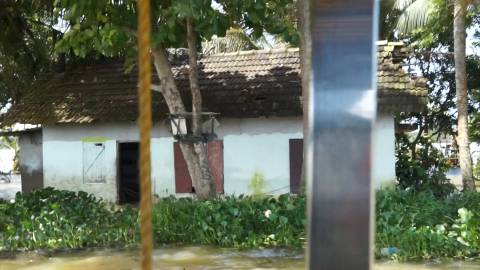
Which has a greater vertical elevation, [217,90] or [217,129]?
[217,90]

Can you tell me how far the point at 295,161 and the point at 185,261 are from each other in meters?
5.53

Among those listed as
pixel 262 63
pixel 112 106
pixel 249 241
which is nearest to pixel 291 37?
pixel 249 241

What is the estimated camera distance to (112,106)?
15.3 m

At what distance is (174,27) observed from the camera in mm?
10891

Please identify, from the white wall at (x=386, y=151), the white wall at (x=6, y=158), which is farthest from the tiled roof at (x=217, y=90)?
the white wall at (x=6, y=158)

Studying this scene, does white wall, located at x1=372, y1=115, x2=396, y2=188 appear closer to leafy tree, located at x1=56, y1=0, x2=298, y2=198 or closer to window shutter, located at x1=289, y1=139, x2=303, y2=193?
window shutter, located at x1=289, y1=139, x2=303, y2=193

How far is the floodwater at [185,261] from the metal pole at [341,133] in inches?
234

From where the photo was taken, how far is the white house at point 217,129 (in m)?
14.1

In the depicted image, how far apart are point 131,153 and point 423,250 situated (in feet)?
32.3

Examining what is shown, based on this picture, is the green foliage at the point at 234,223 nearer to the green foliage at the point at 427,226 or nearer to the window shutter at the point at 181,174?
the green foliage at the point at 427,226

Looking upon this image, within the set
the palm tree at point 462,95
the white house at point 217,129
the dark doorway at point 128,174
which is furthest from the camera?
the dark doorway at point 128,174

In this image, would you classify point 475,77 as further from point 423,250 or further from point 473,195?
point 423,250

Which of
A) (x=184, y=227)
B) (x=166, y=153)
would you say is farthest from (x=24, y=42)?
(x=184, y=227)

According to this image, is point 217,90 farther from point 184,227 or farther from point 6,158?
point 6,158
